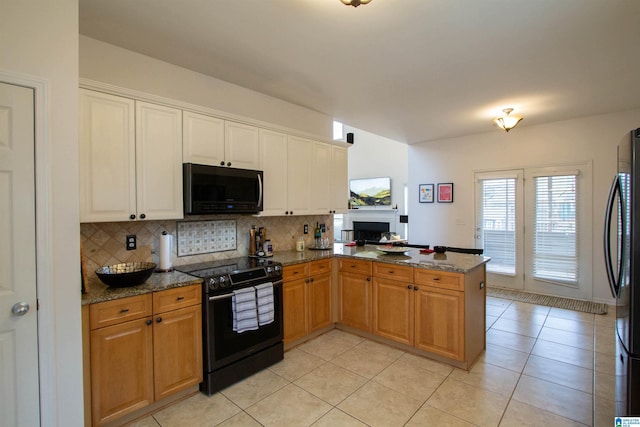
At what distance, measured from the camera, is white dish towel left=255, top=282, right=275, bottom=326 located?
2691mm

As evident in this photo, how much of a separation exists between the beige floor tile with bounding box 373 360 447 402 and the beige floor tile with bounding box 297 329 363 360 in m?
0.55

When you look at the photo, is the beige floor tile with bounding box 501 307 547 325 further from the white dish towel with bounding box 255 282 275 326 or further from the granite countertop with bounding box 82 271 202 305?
the granite countertop with bounding box 82 271 202 305

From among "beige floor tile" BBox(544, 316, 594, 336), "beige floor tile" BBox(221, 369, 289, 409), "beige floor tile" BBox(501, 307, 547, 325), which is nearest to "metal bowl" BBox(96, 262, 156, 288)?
"beige floor tile" BBox(221, 369, 289, 409)

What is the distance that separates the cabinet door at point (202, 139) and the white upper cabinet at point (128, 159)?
61 mm

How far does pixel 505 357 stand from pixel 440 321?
82 cm

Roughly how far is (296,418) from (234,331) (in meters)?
0.80

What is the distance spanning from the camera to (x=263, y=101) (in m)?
3.66

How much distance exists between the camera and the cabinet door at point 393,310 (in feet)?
10.1

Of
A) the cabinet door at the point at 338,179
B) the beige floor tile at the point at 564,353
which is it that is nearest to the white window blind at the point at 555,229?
the beige floor tile at the point at 564,353

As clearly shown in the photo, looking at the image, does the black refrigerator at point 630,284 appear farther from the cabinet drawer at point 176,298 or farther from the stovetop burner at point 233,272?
the cabinet drawer at point 176,298

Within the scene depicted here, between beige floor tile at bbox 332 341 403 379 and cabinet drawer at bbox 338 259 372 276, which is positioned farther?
cabinet drawer at bbox 338 259 372 276

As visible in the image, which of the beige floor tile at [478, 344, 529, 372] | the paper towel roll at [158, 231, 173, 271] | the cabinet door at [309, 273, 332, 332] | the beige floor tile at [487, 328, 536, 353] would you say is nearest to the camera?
the paper towel roll at [158, 231, 173, 271]

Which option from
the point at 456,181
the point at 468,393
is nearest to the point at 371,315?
the point at 468,393

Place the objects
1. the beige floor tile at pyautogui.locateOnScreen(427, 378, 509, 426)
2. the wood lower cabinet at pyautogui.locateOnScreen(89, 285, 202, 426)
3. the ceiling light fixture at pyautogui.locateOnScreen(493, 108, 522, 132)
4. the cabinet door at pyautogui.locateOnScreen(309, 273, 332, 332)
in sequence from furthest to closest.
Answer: the ceiling light fixture at pyautogui.locateOnScreen(493, 108, 522, 132)
the cabinet door at pyautogui.locateOnScreen(309, 273, 332, 332)
the beige floor tile at pyautogui.locateOnScreen(427, 378, 509, 426)
the wood lower cabinet at pyautogui.locateOnScreen(89, 285, 202, 426)
